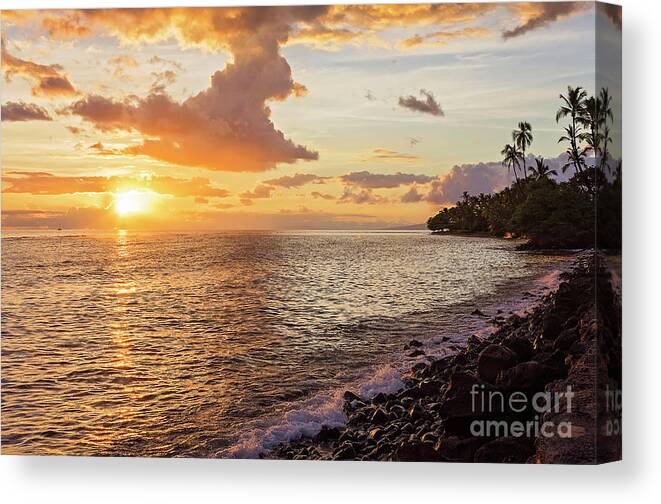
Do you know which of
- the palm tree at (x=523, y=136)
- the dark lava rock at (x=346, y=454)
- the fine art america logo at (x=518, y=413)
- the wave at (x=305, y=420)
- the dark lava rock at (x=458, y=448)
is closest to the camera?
the fine art america logo at (x=518, y=413)

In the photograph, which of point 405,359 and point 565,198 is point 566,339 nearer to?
point 565,198

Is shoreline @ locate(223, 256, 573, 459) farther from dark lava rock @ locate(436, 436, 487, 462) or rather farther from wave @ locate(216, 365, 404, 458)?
dark lava rock @ locate(436, 436, 487, 462)

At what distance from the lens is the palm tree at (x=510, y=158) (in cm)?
1016

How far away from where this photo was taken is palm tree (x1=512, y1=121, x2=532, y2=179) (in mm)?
10055

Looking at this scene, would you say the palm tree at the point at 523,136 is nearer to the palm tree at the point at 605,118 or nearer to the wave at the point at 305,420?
the palm tree at the point at 605,118

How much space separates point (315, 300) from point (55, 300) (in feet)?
11.2

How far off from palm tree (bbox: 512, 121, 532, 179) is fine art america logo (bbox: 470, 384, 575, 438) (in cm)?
296

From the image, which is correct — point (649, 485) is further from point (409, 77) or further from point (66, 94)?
point (66, 94)

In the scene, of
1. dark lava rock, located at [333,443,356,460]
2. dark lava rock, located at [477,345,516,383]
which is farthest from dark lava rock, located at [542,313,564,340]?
dark lava rock, located at [333,443,356,460]

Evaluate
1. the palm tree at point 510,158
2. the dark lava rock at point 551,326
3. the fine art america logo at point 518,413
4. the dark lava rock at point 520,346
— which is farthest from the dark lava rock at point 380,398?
the palm tree at point 510,158

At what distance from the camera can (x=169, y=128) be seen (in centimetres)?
1082

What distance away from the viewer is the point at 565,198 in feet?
33.3

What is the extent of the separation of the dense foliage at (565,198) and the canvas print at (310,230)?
0.03 meters

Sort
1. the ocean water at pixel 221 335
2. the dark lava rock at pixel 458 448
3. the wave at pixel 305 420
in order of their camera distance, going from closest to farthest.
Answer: the dark lava rock at pixel 458 448 < the wave at pixel 305 420 < the ocean water at pixel 221 335
